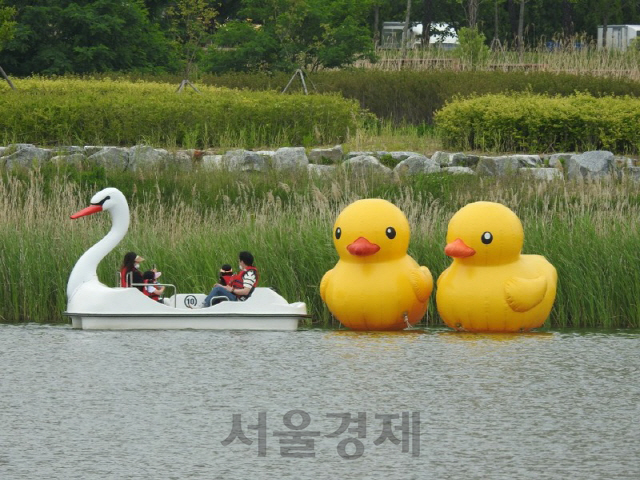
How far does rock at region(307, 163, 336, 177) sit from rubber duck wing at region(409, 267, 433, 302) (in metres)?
5.83

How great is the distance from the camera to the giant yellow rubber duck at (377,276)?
1200 centimetres

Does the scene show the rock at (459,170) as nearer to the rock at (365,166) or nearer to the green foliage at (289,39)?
Result: the rock at (365,166)

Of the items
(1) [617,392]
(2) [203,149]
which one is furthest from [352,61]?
(1) [617,392]

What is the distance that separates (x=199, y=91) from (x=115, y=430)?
49.2ft

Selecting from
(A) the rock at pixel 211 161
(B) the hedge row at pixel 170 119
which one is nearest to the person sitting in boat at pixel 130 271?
(A) the rock at pixel 211 161

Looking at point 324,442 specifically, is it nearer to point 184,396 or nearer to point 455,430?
point 455,430

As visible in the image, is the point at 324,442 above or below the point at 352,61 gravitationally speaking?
below

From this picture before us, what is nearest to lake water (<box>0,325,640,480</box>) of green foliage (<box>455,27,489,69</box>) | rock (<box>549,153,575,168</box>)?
Answer: rock (<box>549,153,575,168</box>)

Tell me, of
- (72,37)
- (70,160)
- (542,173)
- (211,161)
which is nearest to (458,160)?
(542,173)

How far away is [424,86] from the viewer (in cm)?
2464

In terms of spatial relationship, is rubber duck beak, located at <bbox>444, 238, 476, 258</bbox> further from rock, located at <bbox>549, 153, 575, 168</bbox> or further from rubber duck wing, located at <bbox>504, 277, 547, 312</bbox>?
rock, located at <bbox>549, 153, 575, 168</bbox>

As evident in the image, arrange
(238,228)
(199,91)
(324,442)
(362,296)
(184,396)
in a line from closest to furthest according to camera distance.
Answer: (324,442) < (184,396) < (362,296) < (238,228) < (199,91)

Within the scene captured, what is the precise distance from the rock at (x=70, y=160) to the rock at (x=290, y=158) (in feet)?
8.48

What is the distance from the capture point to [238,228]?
1422 centimetres
